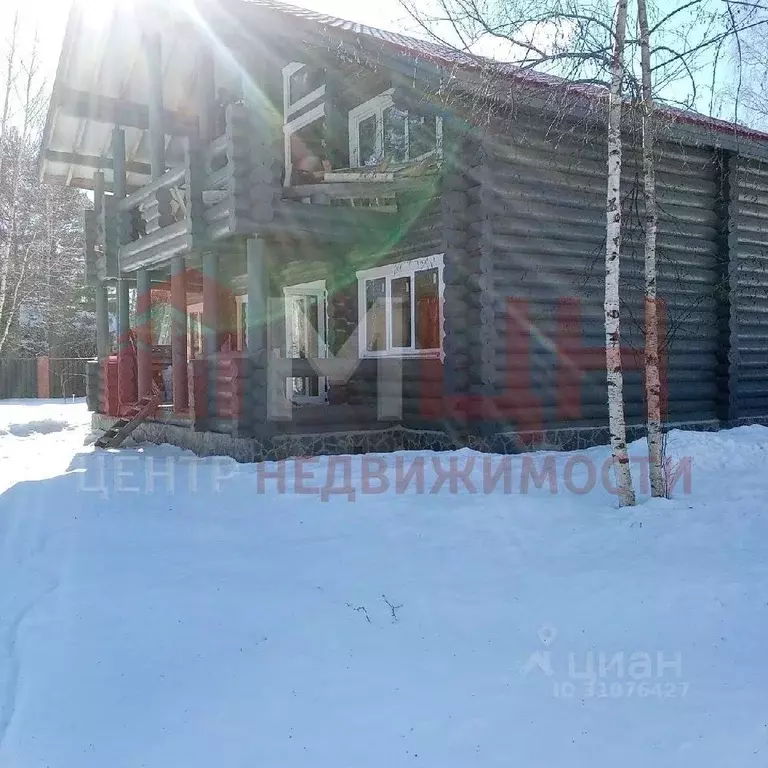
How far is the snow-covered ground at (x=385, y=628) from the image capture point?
341cm

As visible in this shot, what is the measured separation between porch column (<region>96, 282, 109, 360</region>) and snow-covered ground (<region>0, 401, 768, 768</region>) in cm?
757

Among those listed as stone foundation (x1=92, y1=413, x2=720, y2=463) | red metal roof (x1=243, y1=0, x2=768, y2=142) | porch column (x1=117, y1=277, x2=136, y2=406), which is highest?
red metal roof (x1=243, y1=0, x2=768, y2=142)

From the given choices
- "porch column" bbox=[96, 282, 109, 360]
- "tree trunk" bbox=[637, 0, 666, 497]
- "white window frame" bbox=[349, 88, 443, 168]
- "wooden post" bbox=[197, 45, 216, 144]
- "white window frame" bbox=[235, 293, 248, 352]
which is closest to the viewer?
"tree trunk" bbox=[637, 0, 666, 497]

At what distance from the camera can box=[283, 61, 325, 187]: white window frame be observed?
1094 centimetres

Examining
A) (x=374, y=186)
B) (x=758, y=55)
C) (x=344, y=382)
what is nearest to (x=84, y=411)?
(x=344, y=382)

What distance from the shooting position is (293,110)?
11531 mm

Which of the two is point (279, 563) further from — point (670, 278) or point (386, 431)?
point (670, 278)

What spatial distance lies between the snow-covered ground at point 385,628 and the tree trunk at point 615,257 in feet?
1.49

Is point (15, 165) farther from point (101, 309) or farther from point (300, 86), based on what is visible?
point (300, 86)

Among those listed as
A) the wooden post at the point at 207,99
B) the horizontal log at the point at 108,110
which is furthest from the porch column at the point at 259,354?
the horizontal log at the point at 108,110

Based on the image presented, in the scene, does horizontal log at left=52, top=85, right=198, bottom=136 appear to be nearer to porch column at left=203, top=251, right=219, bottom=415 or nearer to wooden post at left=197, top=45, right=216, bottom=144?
wooden post at left=197, top=45, right=216, bottom=144

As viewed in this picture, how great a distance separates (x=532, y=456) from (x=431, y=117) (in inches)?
188

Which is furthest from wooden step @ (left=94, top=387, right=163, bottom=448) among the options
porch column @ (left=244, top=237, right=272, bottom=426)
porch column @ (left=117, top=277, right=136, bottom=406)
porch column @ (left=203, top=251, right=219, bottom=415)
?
porch column @ (left=244, top=237, right=272, bottom=426)

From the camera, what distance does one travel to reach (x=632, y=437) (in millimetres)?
10758
